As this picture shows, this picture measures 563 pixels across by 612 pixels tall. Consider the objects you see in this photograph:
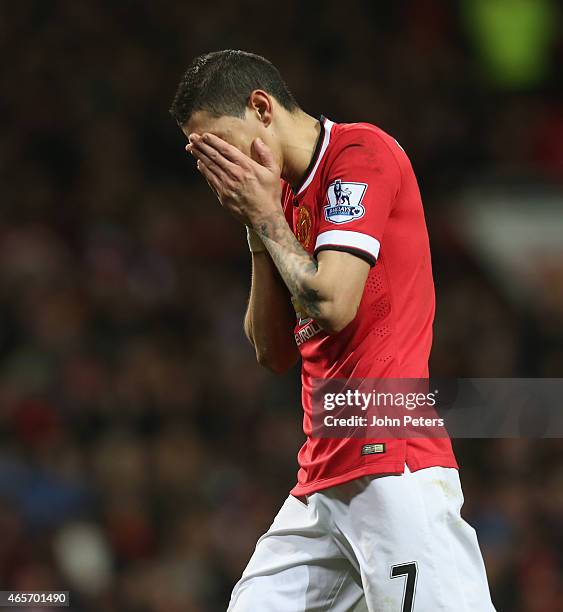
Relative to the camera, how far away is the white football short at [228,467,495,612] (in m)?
2.88

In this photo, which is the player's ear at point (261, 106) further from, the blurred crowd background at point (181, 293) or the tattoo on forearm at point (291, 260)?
the blurred crowd background at point (181, 293)

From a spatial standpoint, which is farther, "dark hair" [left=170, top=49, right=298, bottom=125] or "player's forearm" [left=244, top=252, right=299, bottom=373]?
"player's forearm" [left=244, top=252, right=299, bottom=373]

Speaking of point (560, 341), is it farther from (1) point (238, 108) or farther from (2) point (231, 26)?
(1) point (238, 108)

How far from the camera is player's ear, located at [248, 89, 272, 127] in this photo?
10.3 ft

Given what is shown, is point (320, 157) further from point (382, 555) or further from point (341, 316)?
point (382, 555)

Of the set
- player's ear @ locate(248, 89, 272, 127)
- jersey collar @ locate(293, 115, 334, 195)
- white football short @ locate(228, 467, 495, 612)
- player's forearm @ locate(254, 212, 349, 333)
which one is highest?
player's ear @ locate(248, 89, 272, 127)

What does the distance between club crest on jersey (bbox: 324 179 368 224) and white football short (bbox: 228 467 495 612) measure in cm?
67

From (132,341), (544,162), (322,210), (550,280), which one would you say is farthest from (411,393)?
(544,162)

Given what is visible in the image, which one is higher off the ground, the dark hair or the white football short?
the dark hair

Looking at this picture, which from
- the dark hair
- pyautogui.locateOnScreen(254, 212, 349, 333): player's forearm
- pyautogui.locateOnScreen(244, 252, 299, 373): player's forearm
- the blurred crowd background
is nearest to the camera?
pyautogui.locateOnScreen(254, 212, 349, 333): player's forearm

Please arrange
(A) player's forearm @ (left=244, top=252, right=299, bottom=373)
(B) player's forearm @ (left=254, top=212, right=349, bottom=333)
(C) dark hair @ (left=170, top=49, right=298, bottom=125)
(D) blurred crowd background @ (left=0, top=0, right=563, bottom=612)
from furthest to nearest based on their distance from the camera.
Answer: (D) blurred crowd background @ (left=0, top=0, right=563, bottom=612)
(A) player's forearm @ (left=244, top=252, right=299, bottom=373)
(C) dark hair @ (left=170, top=49, right=298, bottom=125)
(B) player's forearm @ (left=254, top=212, right=349, bottom=333)

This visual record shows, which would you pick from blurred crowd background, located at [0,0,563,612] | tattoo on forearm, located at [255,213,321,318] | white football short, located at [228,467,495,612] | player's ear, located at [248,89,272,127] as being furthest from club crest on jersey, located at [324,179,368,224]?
blurred crowd background, located at [0,0,563,612]

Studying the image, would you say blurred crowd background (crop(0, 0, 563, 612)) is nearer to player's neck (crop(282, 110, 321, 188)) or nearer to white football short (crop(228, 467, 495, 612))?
white football short (crop(228, 467, 495, 612))

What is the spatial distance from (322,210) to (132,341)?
4934 millimetres
